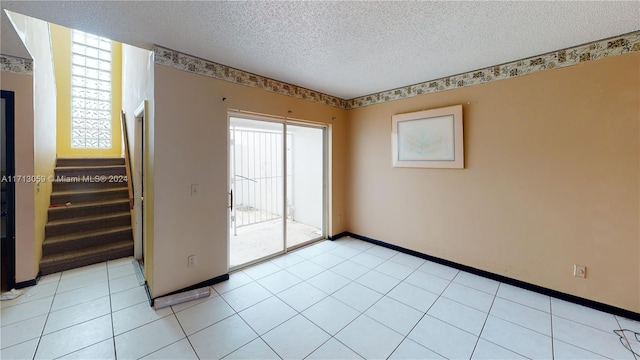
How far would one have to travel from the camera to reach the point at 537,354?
5.89 ft

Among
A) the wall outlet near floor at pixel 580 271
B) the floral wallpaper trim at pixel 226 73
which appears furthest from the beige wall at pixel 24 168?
the wall outlet near floor at pixel 580 271

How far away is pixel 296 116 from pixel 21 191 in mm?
3292

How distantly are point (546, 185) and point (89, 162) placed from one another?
6.86 meters

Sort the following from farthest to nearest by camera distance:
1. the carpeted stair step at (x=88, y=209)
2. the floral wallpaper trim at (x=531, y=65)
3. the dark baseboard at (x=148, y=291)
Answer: the carpeted stair step at (x=88, y=209) < the dark baseboard at (x=148, y=291) < the floral wallpaper trim at (x=531, y=65)

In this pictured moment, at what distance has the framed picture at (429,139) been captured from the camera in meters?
3.11

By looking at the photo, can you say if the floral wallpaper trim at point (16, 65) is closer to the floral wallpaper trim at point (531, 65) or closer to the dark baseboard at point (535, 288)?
the floral wallpaper trim at point (531, 65)

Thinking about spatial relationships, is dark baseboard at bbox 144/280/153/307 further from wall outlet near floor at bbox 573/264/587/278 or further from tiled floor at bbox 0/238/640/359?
wall outlet near floor at bbox 573/264/587/278

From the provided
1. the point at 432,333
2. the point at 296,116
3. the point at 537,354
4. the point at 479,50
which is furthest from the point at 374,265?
the point at 479,50

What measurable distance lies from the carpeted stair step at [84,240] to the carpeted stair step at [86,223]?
7cm

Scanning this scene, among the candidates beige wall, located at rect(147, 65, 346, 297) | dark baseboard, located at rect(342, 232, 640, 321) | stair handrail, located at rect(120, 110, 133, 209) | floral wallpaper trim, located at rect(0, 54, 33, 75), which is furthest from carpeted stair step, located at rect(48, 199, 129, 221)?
dark baseboard, located at rect(342, 232, 640, 321)

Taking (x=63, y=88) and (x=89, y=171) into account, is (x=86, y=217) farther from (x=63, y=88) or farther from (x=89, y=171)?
(x=63, y=88)

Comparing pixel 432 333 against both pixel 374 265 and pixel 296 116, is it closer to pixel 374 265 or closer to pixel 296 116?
pixel 374 265

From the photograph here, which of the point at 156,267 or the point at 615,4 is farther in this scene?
the point at 156,267

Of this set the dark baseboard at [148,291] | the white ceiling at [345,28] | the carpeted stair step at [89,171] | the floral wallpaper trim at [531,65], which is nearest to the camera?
the white ceiling at [345,28]
